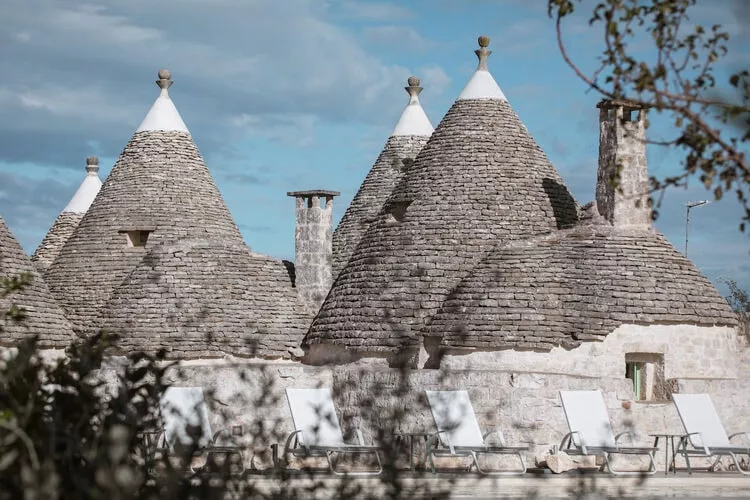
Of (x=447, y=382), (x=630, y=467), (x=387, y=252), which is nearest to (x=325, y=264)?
(x=387, y=252)

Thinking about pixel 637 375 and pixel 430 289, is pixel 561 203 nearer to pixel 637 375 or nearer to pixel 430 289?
pixel 430 289

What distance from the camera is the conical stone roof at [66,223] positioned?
30.9 m

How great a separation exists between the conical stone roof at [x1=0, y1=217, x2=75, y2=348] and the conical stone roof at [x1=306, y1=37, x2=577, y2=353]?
3.94 m

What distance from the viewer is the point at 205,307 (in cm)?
2242

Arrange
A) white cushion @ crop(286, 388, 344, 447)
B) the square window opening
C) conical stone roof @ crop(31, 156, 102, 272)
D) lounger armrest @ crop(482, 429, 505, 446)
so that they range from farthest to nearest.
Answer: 1. conical stone roof @ crop(31, 156, 102, 272)
2. the square window opening
3. lounger armrest @ crop(482, 429, 505, 446)
4. white cushion @ crop(286, 388, 344, 447)

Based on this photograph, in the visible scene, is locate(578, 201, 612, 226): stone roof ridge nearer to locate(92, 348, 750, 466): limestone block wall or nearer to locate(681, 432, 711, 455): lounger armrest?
locate(92, 348, 750, 466): limestone block wall

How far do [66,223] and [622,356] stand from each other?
16572mm

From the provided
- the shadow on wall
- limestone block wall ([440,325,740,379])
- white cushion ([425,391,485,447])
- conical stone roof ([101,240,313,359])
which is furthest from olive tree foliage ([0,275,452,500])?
the shadow on wall

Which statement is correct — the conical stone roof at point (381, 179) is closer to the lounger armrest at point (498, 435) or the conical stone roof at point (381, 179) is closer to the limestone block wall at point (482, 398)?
the limestone block wall at point (482, 398)

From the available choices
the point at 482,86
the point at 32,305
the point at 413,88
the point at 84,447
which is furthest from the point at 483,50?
the point at 84,447

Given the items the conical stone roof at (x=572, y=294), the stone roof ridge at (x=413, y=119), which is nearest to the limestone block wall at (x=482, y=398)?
the conical stone roof at (x=572, y=294)

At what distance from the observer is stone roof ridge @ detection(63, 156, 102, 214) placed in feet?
105

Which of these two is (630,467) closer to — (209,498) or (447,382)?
(447,382)

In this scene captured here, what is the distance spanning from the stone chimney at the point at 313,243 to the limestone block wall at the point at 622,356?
579 centimetres
